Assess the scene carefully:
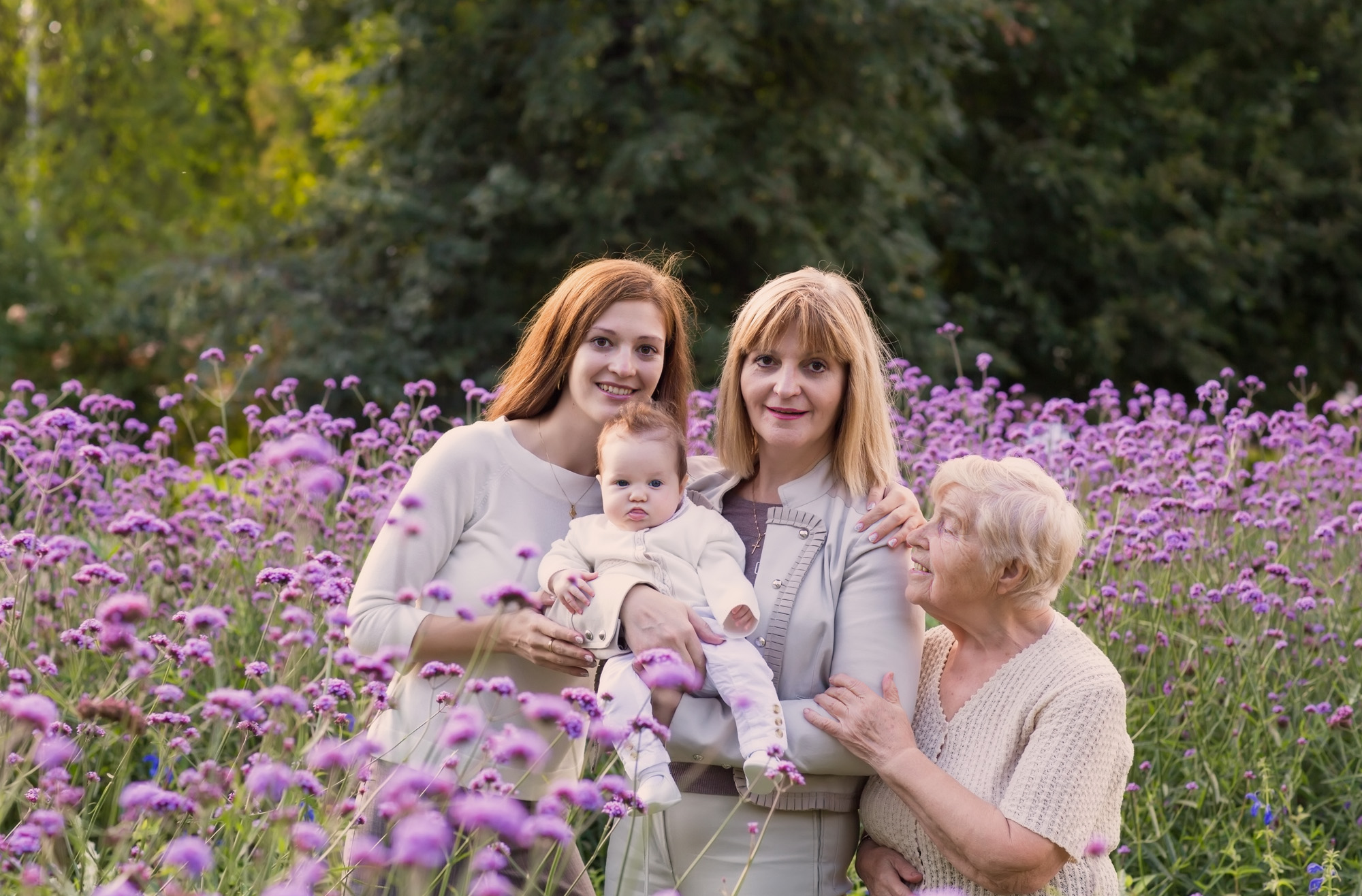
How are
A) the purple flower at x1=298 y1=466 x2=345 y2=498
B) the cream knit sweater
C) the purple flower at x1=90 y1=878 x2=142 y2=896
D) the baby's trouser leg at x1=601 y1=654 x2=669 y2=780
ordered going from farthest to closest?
1. the cream knit sweater
2. the baby's trouser leg at x1=601 y1=654 x2=669 y2=780
3. the purple flower at x1=298 y1=466 x2=345 y2=498
4. the purple flower at x1=90 y1=878 x2=142 y2=896

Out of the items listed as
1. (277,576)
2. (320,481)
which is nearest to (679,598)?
(277,576)

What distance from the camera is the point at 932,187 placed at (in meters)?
14.2

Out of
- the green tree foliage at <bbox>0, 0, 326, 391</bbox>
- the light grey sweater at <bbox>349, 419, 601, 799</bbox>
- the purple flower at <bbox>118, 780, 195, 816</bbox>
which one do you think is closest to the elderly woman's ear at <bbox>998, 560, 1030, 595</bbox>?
the light grey sweater at <bbox>349, 419, 601, 799</bbox>

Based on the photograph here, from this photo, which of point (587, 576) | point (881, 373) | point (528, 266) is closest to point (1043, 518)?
point (881, 373)

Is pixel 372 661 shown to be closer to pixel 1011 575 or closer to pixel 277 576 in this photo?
pixel 277 576

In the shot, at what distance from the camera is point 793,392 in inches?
119

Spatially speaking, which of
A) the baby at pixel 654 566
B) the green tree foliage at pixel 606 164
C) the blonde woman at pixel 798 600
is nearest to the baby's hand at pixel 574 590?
the baby at pixel 654 566

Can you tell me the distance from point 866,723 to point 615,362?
1077 millimetres

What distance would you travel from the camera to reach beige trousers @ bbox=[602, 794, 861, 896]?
2.84m

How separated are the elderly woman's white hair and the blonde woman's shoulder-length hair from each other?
309mm

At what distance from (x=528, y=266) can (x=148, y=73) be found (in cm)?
1206

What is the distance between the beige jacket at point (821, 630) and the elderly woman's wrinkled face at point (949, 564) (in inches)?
3.4

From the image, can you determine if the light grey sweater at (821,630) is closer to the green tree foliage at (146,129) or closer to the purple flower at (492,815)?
the purple flower at (492,815)

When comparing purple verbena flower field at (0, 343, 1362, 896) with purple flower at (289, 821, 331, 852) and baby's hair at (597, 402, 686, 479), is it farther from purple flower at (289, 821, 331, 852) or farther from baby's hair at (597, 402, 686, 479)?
baby's hair at (597, 402, 686, 479)
